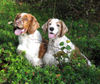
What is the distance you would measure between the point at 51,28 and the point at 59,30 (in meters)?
0.24

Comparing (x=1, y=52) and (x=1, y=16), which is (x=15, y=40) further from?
(x=1, y=16)

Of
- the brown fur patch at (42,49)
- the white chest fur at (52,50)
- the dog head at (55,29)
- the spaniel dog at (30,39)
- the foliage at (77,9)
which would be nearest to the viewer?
the dog head at (55,29)

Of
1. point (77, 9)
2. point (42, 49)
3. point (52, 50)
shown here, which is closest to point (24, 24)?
point (42, 49)

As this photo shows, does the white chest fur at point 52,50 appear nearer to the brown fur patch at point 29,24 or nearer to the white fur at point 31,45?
the white fur at point 31,45

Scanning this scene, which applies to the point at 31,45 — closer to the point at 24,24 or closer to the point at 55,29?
the point at 24,24

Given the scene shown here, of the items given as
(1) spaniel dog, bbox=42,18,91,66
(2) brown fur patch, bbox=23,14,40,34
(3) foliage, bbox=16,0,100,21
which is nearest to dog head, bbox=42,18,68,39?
(1) spaniel dog, bbox=42,18,91,66

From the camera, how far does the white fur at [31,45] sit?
462 cm

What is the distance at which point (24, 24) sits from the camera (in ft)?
14.3

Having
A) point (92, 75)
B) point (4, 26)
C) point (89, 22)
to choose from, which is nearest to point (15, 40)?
point (4, 26)

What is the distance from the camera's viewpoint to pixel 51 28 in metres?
4.21

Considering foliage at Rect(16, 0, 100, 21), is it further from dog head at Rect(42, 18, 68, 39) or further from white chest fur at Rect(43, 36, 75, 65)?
dog head at Rect(42, 18, 68, 39)

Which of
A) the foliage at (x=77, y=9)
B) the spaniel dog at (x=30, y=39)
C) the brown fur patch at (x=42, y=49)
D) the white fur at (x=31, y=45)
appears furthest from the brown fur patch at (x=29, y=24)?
the foliage at (x=77, y=9)

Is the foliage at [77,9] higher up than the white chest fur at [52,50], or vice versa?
the foliage at [77,9]

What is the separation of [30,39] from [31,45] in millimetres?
152
